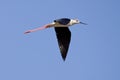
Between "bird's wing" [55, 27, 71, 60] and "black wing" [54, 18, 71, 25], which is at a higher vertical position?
"black wing" [54, 18, 71, 25]

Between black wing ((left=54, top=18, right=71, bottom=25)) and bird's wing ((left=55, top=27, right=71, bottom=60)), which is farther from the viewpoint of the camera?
bird's wing ((left=55, top=27, right=71, bottom=60))

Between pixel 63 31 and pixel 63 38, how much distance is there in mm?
425

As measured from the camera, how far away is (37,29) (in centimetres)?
1789

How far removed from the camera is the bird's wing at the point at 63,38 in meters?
18.4

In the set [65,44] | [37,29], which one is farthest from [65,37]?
[37,29]

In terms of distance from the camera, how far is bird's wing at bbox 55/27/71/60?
1836cm

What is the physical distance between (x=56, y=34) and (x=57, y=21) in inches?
42.8

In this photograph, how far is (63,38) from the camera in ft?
62.0

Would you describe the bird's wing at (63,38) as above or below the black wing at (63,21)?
below

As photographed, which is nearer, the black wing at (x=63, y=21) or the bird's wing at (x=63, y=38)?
the black wing at (x=63, y=21)

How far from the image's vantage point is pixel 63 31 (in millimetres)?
19125

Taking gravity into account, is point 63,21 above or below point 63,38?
above

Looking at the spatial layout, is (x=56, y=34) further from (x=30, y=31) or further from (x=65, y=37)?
(x=30, y=31)

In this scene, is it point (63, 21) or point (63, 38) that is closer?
point (63, 21)
